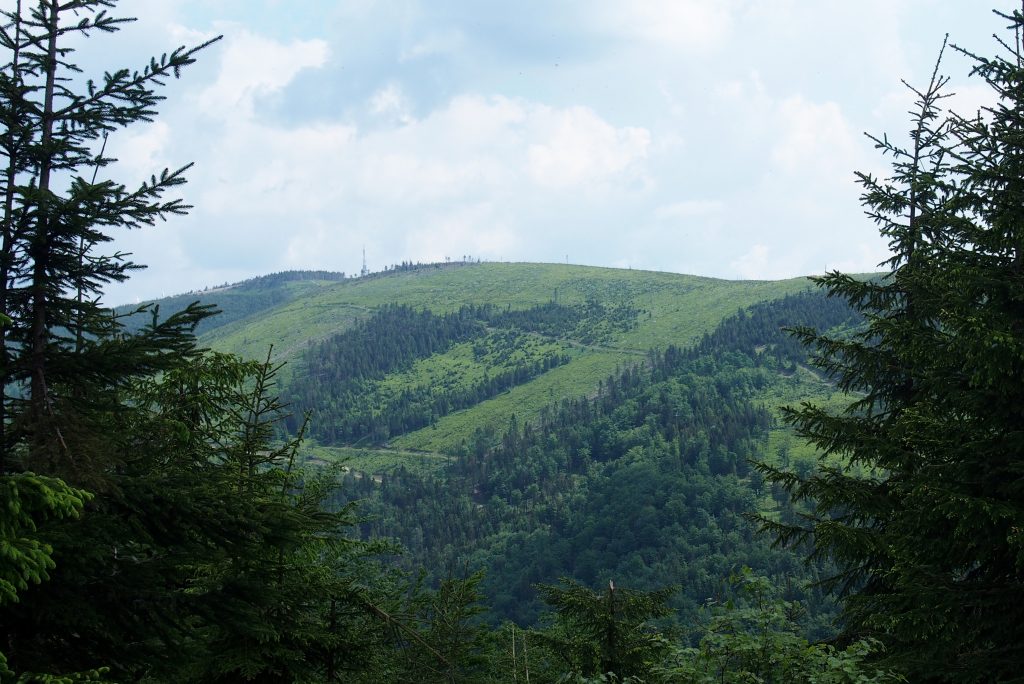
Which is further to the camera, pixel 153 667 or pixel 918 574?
pixel 918 574

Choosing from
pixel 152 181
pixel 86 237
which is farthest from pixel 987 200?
pixel 86 237

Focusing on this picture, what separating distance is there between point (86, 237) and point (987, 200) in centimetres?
1146

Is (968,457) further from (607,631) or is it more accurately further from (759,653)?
(607,631)

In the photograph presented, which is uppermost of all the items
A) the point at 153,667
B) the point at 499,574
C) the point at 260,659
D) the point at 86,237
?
the point at 86,237

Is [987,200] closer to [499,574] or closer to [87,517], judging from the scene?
[87,517]

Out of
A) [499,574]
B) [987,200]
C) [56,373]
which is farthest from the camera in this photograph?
[499,574]

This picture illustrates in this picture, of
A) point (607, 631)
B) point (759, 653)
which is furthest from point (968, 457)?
point (607, 631)

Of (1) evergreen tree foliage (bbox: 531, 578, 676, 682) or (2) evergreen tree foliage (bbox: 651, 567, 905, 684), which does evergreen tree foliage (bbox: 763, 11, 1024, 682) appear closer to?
(2) evergreen tree foliage (bbox: 651, 567, 905, 684)

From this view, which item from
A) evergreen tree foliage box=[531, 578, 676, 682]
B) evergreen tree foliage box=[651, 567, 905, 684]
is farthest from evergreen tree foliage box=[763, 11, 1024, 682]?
evergreen tree foliage box=[531, 578, 676, 682]

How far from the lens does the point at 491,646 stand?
21.4 m

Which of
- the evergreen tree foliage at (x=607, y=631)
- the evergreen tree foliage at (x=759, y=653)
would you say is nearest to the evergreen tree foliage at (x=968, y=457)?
the evergreen tree foliage at (x=759, y=653)

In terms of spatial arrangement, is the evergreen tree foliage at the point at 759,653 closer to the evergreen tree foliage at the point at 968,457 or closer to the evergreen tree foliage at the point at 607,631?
the evergreen tree foliage at the point at 968,457

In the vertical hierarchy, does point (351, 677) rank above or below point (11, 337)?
below

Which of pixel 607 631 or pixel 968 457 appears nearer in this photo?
pixel 968 457
